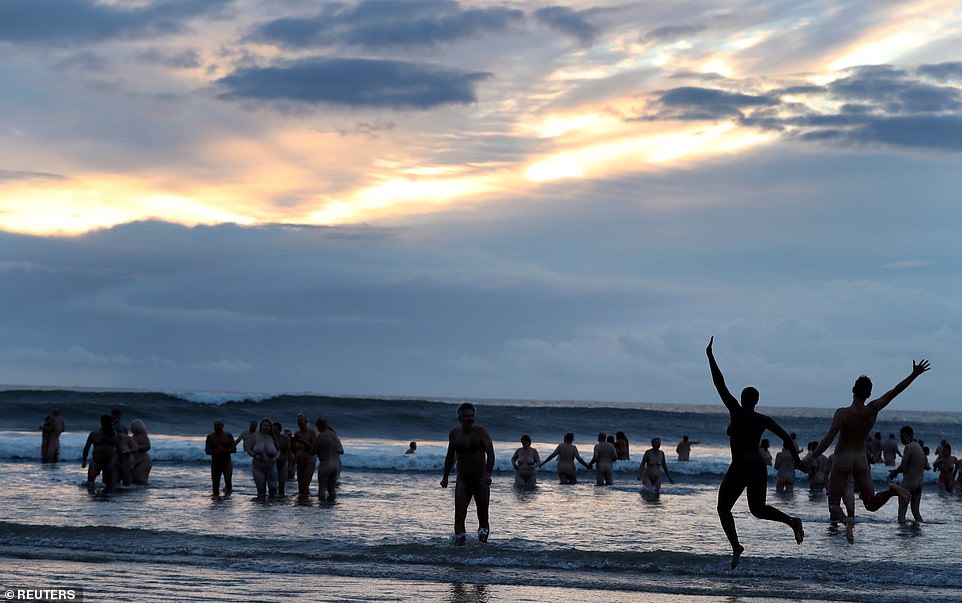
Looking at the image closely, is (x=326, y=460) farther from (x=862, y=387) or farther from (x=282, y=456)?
(x=862, y=387)

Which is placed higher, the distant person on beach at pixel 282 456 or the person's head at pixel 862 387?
the person's head at pixel 862 387

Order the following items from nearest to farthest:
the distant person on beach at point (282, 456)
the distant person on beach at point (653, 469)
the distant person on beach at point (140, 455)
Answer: the distant person on beach at point (282, 456) → the distant person on beach at point (140, 455) → the distant person on beach at point (653, 469)

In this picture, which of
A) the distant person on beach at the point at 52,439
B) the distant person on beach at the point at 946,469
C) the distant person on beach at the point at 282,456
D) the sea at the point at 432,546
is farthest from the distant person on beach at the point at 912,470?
the distant person on beach at the point at 52,439

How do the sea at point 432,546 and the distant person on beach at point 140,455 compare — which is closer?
the sea at point 432,546

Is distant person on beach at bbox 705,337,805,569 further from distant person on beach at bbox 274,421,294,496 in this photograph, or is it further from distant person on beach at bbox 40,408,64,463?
distant person on beach at bbox 40,408,64,463

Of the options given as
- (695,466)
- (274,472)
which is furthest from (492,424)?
(274,472)

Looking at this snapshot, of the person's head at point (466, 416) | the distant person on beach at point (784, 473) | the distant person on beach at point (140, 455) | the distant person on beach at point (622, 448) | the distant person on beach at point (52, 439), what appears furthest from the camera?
the distant person on beach at point (622, 448)

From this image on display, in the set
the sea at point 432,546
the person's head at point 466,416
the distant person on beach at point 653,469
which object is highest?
the person's head at point 466,416

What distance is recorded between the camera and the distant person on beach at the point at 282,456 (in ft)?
70.8

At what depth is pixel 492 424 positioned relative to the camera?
58.1 meters

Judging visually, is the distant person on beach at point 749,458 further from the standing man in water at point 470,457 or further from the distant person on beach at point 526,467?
the distant person on beach at point 526,467

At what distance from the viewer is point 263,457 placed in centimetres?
2078

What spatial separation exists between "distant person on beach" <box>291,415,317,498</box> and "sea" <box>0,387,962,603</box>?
2.97 feet

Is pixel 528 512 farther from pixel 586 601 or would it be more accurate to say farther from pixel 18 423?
pixel 18 423
